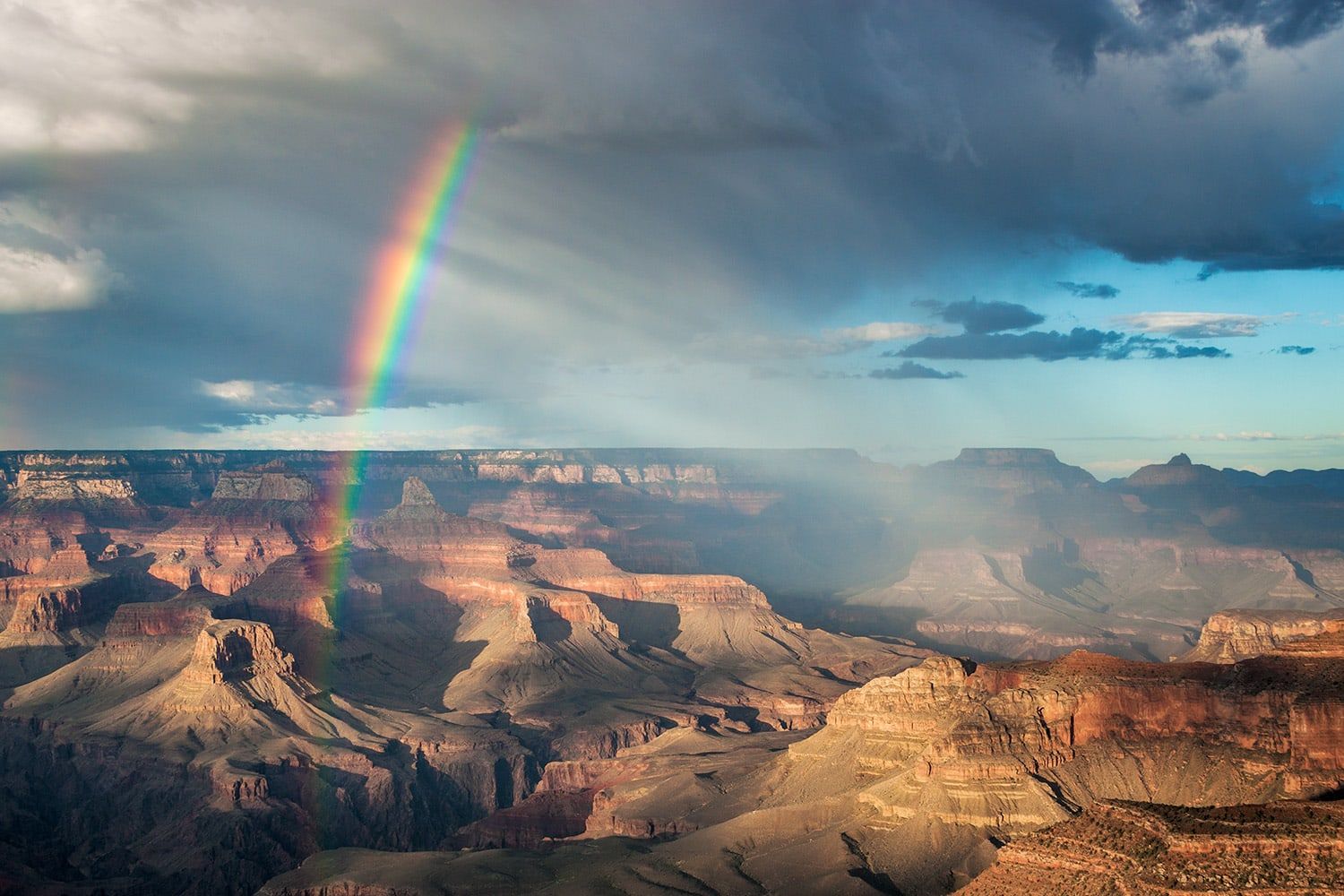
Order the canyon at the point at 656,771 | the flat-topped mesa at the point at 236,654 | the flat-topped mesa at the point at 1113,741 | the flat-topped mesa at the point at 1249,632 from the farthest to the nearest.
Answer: the flat-topped mesa at the point at 236,654
the flat-topped mesa at the point at 1249,632
the flat-topped mesa at the point at 1113,741
the canyon at the point at 656,771

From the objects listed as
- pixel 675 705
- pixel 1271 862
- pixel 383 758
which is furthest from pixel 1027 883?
pixel 675 705

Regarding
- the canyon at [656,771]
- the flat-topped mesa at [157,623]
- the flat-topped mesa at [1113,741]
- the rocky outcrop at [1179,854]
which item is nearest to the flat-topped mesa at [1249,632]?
the canyon at [656,771]

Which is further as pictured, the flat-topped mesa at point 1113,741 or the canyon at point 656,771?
the flat-topped mesa at point 1113,741

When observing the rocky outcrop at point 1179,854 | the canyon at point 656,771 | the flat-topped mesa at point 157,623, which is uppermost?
the flat-topped mesa at point 157,623

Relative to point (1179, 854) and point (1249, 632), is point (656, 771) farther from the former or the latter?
point (1179, 854)

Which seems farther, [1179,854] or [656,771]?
[656,771]

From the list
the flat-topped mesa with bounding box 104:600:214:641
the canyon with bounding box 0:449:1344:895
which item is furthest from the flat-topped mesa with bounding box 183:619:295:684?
the flat-topped mesa with bounding box 104:600:214:641

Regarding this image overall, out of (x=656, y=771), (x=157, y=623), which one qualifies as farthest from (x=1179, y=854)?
(x=157, y=623)

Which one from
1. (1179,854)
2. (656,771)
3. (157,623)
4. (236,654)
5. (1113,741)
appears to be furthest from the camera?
(157,623)

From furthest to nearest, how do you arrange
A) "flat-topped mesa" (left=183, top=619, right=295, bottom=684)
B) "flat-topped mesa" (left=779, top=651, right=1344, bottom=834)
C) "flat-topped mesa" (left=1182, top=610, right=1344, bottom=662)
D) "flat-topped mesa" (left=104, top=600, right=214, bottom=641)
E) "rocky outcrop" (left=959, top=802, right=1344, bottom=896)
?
"flat-topped mesa" (left=104, top=600, right=214, bottom=641) < "flat-topped mesa" (left=183, top=619, right=295, bottom=684) < "flat-topped mesa" (left=1182, top=610, right=1344, bottom=662) < "flat-topped mesa" (left=779, top=651, right=1344, bottom=834) < "rocky outcrop" (left=959, top=802, right=1344, bottom=896)

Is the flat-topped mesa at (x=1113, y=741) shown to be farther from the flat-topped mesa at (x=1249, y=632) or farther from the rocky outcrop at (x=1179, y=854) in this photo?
the flat-topped mesa at (x=1249, y=632)

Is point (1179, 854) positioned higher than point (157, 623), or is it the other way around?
point (157, 623)

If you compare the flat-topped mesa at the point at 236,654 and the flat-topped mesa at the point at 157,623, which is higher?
the flat-topped mesa at the point at 157,623

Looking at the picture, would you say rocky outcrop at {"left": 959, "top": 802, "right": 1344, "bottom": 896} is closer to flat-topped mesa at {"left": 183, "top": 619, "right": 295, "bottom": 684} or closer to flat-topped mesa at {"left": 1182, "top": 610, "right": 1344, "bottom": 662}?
flat-topped mesa at {"left": 1182, "top": 610, "right": 1344, "bottom": 662}
